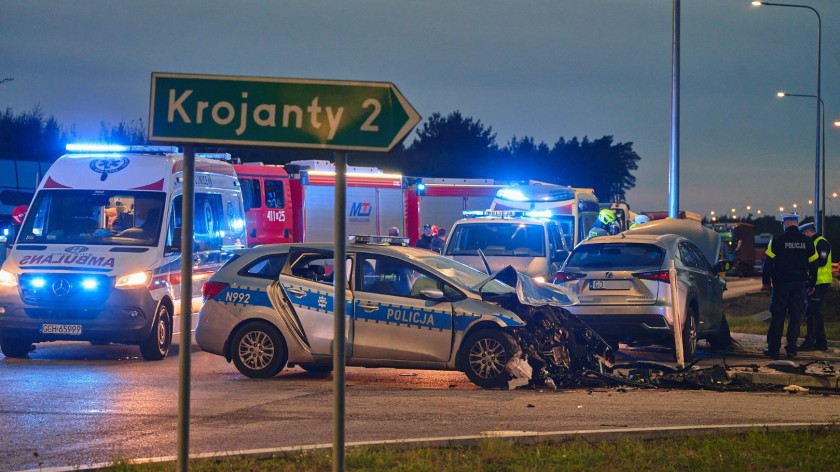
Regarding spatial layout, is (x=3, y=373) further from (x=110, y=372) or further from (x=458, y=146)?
(x=458, y=146)

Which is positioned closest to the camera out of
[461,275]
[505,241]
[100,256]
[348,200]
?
[461,275]

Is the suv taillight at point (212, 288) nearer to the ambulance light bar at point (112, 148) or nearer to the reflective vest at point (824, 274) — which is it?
the ambulance light bar at point (112, 148)

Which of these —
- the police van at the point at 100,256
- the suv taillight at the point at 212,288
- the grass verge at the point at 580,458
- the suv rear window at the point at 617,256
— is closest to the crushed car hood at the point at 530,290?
the suv rear window at the point at 617,256

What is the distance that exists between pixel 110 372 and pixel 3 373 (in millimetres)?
1168

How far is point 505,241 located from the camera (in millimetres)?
18172

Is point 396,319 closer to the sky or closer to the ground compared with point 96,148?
closer to the ground

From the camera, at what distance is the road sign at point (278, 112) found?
5.30m

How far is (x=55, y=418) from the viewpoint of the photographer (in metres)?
9.44

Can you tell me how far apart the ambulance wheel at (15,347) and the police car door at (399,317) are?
190 inches

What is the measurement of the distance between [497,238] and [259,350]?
668 cm

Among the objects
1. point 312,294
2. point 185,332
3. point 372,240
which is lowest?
point 312,294

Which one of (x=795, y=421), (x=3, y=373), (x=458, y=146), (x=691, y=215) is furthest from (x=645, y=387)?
(x=458, y=146)

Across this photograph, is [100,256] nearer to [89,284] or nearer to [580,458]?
[89,284]

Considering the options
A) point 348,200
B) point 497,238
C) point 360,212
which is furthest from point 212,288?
point 360,212
